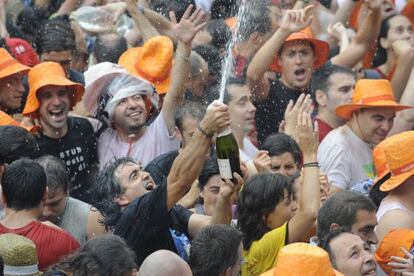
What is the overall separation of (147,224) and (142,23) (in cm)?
427

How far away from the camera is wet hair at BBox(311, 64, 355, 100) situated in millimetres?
9867

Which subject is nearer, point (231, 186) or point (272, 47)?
point (231, 186)

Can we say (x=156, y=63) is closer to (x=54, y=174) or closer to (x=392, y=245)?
(x=54, y=174)

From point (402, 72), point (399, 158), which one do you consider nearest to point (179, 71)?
point (399, 158)

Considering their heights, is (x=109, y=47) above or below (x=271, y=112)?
above

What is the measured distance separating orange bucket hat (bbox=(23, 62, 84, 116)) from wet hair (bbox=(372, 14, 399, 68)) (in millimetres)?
3679

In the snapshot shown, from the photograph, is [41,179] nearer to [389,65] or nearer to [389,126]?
[389,126]

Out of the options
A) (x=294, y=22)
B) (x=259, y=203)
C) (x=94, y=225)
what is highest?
(x=294, y=22)

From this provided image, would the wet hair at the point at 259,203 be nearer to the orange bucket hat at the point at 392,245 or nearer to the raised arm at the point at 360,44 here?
the orange bucket hat at the point at 392,245

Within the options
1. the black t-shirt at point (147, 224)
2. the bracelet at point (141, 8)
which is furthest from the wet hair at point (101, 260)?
the bracelet at point (141, 8)

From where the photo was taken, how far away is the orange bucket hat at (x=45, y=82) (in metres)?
8.91

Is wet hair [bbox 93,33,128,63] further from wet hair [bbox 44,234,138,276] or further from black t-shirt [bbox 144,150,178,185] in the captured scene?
wet hair [bbox 44,234,138,276]

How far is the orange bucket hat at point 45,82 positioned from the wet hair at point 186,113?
0.71 meters

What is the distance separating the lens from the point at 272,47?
9664 mm
